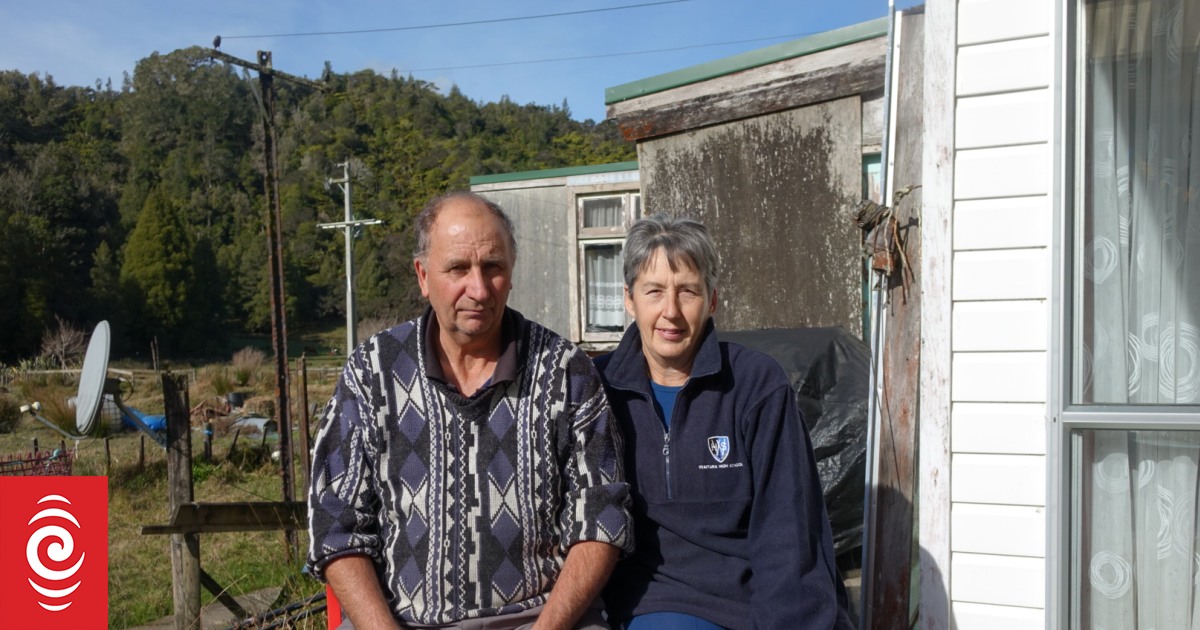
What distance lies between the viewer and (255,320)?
48688 mm

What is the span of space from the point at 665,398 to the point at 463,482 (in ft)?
1.82

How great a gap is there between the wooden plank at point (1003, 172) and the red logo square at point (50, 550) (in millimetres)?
3849

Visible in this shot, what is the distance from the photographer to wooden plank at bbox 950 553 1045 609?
2434mm

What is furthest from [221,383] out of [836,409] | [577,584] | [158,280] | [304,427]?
[577,584]

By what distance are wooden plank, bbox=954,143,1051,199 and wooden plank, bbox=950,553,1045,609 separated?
1029 millimetres

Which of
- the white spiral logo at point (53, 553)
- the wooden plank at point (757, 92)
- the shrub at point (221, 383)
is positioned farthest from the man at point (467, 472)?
the shrub at point (221, 383)

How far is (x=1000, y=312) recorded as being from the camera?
248 centimetres

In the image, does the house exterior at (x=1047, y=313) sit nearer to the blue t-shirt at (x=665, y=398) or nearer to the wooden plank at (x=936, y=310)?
the wooden plank at (x=936, y=310)

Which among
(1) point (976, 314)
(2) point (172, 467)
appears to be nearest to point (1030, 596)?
(1) point (976, 314)

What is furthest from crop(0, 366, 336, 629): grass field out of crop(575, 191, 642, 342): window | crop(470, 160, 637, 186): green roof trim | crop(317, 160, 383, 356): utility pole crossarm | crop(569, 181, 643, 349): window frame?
crop(470, 160, 637, 186): green roof trim

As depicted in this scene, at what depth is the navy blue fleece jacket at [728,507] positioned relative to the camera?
1.98 meters

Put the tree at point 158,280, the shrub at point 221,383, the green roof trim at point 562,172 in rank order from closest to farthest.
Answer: the green roof trim at point 562,172, the shrub at point 221,383, the tree at point 158,280

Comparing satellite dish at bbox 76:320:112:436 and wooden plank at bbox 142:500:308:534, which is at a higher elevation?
satellite dish at bbox 76:320:112:436

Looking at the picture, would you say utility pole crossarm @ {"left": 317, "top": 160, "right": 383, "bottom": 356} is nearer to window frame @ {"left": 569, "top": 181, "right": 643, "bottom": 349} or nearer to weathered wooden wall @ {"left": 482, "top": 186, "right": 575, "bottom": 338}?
weathered wooden wall @ {"left": 482, "top": 186, "right": 575, "bottom": 338}
